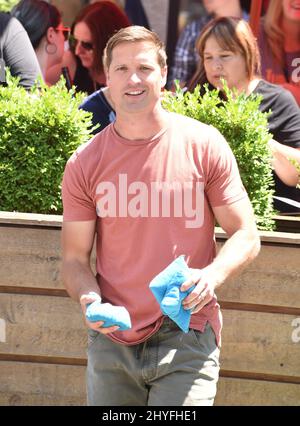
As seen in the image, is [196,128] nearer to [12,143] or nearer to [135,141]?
[135,141]

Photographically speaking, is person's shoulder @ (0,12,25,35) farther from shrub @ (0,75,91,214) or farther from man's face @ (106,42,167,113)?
man's face @ (106,42,167,113)

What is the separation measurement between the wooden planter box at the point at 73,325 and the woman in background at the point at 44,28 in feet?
8.37

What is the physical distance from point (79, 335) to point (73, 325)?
0.05 meters

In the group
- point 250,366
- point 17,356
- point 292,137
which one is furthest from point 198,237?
point 292,137

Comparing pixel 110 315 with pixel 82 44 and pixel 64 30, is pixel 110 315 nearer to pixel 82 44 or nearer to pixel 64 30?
pixel 82 44

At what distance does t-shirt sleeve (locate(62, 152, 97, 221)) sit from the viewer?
281 cm

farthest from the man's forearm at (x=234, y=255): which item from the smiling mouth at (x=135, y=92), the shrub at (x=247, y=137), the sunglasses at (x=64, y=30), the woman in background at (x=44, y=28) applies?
the sunglasses at (x=64, y=30)

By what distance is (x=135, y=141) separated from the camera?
2777mm

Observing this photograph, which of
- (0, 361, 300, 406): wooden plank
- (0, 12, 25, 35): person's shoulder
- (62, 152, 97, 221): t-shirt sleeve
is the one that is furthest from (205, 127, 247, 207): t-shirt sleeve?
(0, 12, 25, 35): person's shoulder

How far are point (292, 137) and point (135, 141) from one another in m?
1.49

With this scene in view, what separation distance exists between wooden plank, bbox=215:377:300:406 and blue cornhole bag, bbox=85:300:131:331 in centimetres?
106

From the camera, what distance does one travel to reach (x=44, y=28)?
5.90 meters

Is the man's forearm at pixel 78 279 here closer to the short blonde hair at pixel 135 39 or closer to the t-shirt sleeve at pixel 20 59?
the short blonde hair at pixel 135 39

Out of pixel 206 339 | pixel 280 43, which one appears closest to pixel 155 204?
pixel 206 339
